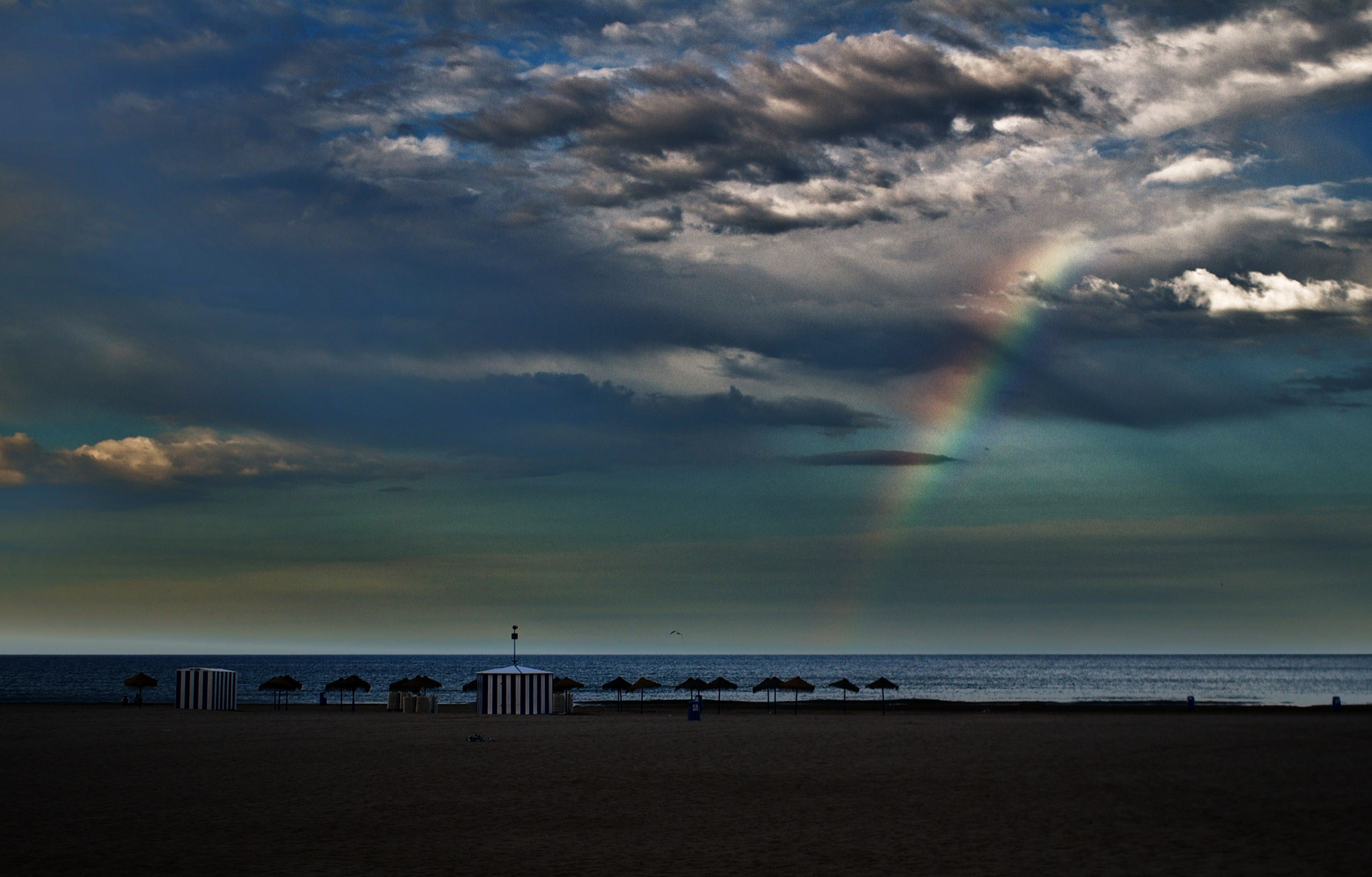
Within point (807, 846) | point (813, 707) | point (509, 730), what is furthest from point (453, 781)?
point (813, 707)

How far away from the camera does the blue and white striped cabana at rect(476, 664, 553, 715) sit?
170 ft

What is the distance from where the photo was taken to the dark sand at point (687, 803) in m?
15.0

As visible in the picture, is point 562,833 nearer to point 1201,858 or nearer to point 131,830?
point 131,830

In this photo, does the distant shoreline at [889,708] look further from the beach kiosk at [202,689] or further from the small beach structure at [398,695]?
the beach kiosk at [202,689]

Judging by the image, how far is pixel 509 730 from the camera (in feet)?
135

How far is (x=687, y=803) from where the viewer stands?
68.5 feet

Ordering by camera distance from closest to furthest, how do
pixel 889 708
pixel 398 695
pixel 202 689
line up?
pixel 202 689, pixel 398 695, pixel 889 708

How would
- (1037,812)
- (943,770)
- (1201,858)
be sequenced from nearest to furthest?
1. (1201,858)
2. (1037,812)
3. (943,770)

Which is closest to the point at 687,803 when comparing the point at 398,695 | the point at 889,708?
the point at 398,695

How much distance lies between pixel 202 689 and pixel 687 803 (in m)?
42.1

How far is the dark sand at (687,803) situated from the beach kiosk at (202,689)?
Result: 53.2 ft

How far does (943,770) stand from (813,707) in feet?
136

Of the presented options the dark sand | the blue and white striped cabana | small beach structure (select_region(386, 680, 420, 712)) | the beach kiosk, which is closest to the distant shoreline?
small beach structure (select_region(386, 680, 420, 712))

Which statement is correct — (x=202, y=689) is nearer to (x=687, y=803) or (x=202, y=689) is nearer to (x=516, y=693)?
(x=516, y=693)
